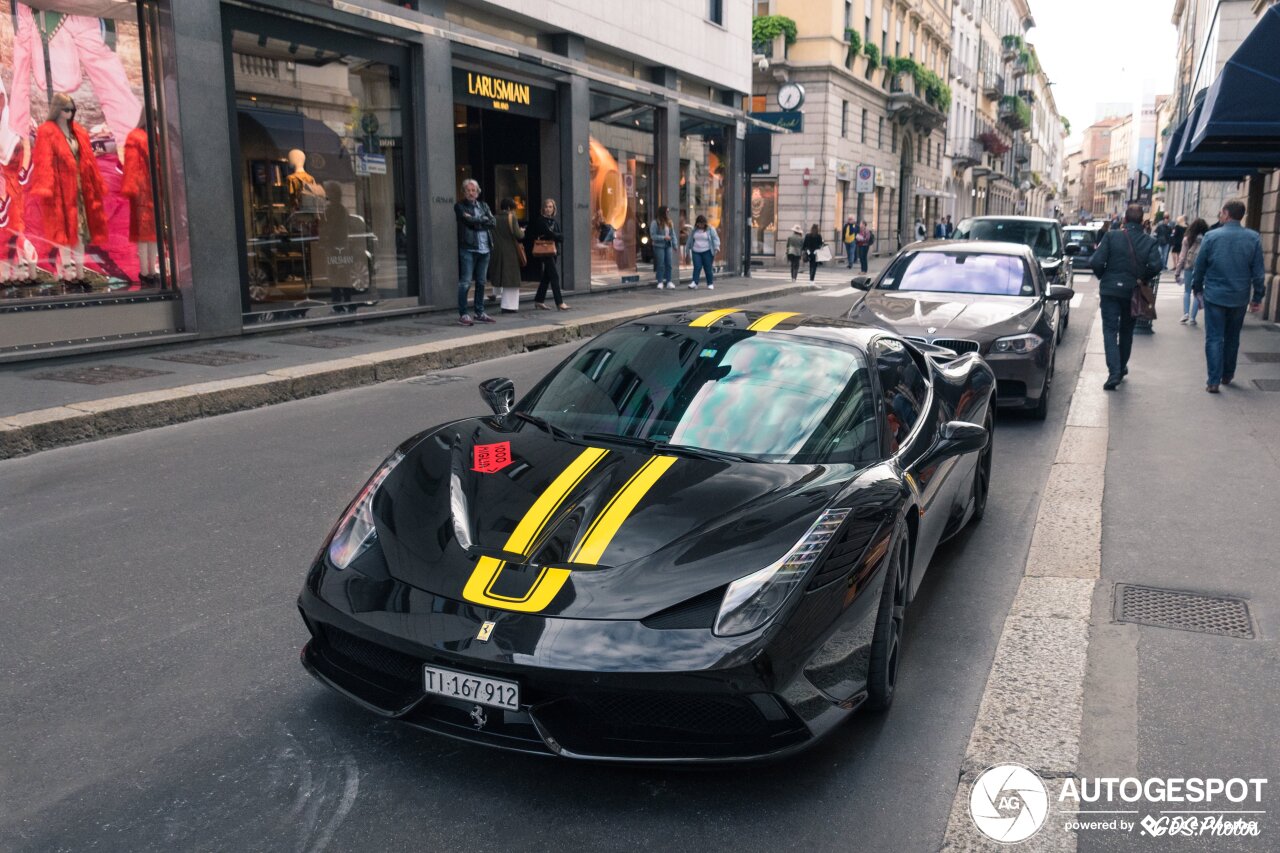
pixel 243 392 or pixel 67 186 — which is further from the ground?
pixel 67 186

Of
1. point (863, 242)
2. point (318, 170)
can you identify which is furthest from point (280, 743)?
point (863, 242)

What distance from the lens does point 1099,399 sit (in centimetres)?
1009

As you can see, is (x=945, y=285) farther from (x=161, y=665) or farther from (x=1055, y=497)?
(x=161, y=665)

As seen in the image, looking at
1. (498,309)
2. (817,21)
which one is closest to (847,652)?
(498,309)

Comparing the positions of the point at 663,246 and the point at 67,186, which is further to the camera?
the point at 663,246

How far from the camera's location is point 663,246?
23359mm

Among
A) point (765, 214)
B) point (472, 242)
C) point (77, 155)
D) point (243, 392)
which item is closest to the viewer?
point (243, 392)

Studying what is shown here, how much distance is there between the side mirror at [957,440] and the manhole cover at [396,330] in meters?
9.91

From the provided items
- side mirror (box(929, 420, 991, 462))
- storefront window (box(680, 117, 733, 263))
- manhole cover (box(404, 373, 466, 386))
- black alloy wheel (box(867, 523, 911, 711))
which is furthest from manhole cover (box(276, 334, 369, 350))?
storefront window (box(680, 117, 733, 263))

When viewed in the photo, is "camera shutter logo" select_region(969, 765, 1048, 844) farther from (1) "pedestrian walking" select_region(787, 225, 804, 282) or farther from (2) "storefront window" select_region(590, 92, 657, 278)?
(1) "pedestrian walking" select_region(787, 225, 804, 282)

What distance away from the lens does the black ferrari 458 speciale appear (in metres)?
2.82

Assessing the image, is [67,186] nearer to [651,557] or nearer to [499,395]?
[499,395]

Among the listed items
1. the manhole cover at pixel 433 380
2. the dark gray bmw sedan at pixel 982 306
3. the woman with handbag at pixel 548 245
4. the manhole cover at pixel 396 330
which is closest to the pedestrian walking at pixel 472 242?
the manhole cover at pixel 396 330

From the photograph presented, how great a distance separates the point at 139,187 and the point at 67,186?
772mm
